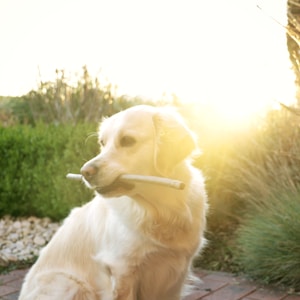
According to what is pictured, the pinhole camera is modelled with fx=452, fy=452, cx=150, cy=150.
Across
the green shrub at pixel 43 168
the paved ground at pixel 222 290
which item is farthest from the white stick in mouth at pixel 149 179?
the green shrub at pixel 43 168

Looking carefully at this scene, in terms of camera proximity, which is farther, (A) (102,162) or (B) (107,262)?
(B) (107,262)

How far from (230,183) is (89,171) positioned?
130 inches

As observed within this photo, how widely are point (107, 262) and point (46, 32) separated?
400 centimetres

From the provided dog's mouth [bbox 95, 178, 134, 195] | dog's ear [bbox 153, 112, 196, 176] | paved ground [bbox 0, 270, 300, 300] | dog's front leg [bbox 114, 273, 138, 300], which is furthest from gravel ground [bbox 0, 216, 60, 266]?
dog's ear [bbox 153, 112, 196, 176]

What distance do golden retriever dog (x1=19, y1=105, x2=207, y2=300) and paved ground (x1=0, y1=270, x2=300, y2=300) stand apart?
106cm

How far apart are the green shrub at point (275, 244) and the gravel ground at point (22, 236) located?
2517 millimetres

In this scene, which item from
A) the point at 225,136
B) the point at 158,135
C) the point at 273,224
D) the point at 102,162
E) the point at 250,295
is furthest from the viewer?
the point at 225,136

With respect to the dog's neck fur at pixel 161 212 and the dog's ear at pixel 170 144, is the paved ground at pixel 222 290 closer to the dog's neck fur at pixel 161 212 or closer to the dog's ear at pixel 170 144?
the dog's neck fur at pixel 161 212

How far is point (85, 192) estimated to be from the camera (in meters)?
5.86

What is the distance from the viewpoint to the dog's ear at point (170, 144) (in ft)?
8.12

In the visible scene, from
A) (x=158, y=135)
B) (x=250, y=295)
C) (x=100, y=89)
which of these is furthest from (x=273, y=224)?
(x=100, y=89)

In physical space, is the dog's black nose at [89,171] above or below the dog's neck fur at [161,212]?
above

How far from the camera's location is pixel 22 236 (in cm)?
592

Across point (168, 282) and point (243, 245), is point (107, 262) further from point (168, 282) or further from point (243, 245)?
point (243, 245)
